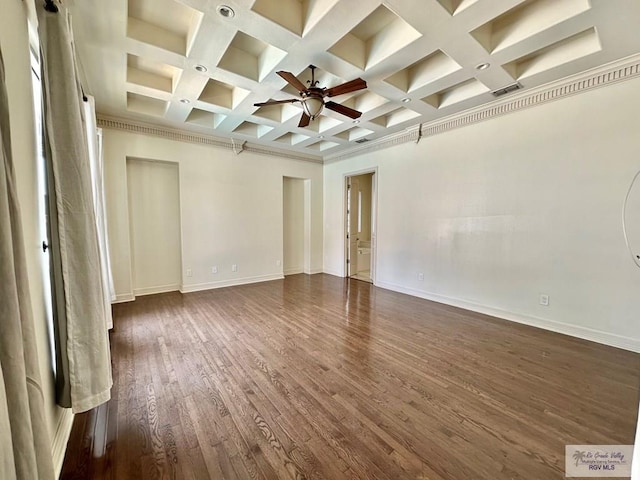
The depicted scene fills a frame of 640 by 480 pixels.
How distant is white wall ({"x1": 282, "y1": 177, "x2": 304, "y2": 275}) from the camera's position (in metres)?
6.55

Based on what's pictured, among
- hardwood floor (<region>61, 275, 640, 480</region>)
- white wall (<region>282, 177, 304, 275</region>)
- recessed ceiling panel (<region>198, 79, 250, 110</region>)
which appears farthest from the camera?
white wall (<region>282, 177, 304, 275</region>)

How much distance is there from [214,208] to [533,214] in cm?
501

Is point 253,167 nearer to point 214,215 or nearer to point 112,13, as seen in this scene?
point 214,215

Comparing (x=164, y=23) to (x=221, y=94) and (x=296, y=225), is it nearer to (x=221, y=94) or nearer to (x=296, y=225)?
(x=221, y=94)

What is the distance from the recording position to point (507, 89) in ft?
10.8

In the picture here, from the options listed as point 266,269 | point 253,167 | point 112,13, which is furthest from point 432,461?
point 253,167

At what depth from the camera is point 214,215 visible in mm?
5152

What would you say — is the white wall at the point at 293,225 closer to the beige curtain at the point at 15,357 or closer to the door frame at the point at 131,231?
the door frame at the point at 131,231

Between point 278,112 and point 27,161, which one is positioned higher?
point 278,112

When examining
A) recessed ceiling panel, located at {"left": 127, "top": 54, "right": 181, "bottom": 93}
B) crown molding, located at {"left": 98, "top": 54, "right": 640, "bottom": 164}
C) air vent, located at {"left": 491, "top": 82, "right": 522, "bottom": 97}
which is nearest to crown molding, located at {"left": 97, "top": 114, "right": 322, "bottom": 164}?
crown molding, located at {"left": 98, "top": 54, "right": 640, "bottom": 164}

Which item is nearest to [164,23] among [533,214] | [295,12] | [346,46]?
[295,12]

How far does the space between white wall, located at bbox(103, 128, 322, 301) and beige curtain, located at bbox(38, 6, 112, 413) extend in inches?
131

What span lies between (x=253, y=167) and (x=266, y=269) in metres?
2.17

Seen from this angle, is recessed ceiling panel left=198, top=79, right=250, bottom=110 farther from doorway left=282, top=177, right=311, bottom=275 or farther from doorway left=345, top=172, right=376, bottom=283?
doorway left=345, top=172, right=376, bottom=283
